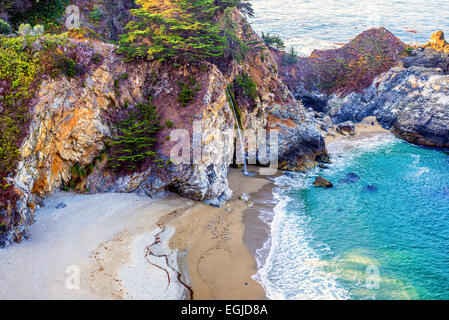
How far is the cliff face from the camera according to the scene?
685 inches

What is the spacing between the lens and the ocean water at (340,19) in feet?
207

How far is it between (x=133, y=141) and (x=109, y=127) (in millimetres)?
2547

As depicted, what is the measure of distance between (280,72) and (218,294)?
45.4m

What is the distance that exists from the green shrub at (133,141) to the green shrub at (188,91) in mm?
2367

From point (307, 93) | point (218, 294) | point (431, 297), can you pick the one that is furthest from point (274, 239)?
point (307, 93)

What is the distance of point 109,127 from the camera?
2039cm

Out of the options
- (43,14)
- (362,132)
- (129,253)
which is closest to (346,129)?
(362,132)

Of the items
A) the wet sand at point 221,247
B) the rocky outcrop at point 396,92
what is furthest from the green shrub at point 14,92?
the rocky outcrop at point 396,92

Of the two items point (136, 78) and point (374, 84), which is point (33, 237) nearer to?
point (136, 78)

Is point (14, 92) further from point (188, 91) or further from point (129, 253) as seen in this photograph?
point (129, 253)

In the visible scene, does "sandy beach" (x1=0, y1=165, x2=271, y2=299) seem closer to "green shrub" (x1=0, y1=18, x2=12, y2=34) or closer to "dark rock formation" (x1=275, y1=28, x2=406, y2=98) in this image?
"green shrub" (x1=0, y1=18, x2=12, y2=34)

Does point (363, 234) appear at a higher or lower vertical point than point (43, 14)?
lower

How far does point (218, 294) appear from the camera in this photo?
44.7ft

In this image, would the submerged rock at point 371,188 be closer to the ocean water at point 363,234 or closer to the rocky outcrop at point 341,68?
the ocean water at point 363,234
